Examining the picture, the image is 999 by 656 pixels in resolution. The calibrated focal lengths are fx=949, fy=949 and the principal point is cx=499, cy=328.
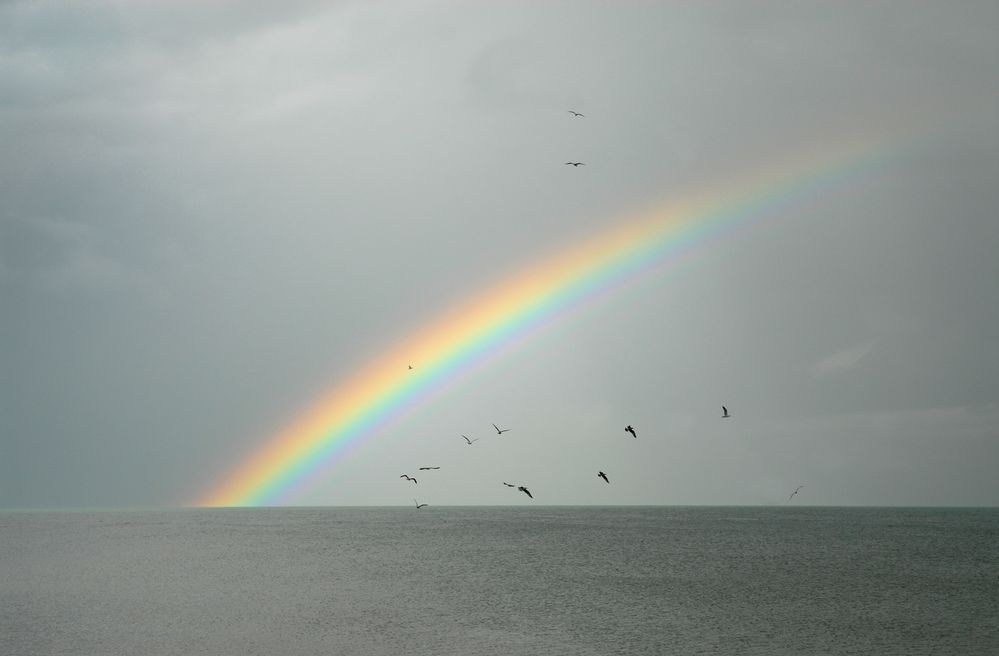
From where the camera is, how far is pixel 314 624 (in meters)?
63.2

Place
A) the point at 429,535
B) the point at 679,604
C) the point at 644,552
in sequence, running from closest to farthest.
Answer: the point at 679,604 < the point at 644,552 < the point at 429,535

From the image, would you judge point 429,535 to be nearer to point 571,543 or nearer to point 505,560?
point 571,543

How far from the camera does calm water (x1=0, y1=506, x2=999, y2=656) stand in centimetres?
5602

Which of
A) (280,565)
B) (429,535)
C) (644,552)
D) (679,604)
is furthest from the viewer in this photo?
(429,535)

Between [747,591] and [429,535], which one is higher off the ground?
[429,535]

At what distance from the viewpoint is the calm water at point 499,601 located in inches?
2205

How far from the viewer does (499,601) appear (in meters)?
A: 74.9

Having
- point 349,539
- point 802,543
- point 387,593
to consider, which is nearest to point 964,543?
point 802,543

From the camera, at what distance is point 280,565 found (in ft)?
364

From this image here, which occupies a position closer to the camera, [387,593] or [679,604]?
[679,604]

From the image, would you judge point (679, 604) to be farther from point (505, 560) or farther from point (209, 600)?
point (505, 560)

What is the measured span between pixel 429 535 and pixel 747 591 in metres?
116

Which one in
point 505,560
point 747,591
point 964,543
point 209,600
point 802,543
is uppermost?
point 209,600

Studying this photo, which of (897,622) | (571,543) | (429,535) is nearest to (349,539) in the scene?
(429,535)
